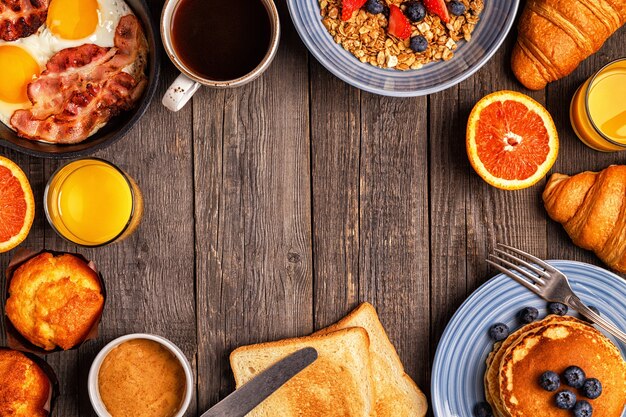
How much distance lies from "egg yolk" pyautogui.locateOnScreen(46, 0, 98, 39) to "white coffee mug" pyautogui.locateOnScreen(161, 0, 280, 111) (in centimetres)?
21

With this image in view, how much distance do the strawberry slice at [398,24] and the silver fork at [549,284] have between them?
0.65 meters

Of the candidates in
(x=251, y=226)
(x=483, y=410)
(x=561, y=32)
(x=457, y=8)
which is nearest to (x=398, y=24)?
(x=457, y=8)

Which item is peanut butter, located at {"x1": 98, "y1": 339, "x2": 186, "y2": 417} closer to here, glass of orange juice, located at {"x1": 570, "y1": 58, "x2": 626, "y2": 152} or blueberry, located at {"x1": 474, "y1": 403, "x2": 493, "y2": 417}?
blueberry, located at {"x1": 474, "y1": 403, "x2": 493, "y2": 417}

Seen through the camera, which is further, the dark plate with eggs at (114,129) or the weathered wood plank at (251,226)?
the weathered wood plank at (251,226)

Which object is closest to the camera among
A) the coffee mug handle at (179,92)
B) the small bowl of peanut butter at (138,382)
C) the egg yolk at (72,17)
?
the coffee mug handle at (179,92)

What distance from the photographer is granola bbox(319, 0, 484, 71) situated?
1668 mm

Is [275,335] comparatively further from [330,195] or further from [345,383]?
[330,195]

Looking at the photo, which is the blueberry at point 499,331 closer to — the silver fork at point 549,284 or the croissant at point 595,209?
the silver fork at point 549,284

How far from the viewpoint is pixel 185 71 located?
61.2 inches

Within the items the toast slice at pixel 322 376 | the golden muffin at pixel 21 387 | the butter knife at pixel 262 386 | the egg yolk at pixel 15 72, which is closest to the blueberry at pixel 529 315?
the toast slice at pixel 322 376

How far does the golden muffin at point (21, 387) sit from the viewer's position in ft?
5.40

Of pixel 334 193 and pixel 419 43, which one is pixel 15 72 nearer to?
pixel 334 193

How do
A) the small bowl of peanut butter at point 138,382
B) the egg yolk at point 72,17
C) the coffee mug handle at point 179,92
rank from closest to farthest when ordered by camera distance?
1. the coffee mug handle at point 179,92
2. the egg yolk at point 72,17
3. the small bowl of peanut butter at point 138,382

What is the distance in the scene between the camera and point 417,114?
181 cm
